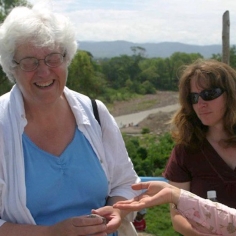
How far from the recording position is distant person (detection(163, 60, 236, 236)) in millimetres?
2643

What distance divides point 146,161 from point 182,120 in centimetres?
400

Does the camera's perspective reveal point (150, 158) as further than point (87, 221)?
Yes

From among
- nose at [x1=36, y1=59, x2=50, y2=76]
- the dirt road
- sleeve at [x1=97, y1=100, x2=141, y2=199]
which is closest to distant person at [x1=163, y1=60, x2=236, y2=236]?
sleeve at [x1=97, y1=100, x2=141, y2=199]

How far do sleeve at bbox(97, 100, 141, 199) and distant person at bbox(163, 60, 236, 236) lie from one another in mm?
454

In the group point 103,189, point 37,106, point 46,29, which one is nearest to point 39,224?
point 103,189

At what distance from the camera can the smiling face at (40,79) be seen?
2070mm

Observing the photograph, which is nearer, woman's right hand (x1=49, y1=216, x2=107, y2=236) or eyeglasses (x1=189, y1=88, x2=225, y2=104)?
woman's right hand (x1=49, y1=216, x2=107, y2=236)

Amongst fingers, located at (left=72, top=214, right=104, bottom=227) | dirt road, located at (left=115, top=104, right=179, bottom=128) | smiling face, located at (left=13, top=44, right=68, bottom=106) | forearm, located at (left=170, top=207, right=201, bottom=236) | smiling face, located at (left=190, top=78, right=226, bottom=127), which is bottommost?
dirt road, located at (left=115, top=104, right=179, bottom=128)

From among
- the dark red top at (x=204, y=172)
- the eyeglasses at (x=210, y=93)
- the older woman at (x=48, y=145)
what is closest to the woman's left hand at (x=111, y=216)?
the older woman at (x=48, y=145)

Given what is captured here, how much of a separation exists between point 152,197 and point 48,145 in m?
0.55

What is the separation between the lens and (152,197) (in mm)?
2111

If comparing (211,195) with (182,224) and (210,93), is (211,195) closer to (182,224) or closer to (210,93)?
(182,224)

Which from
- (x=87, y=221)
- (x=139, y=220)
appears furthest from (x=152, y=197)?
(x=139, y=220)

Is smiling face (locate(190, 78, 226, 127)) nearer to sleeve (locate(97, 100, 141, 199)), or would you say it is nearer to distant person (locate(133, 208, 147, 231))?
sleeve (locate(97, 100, 141, 199))
